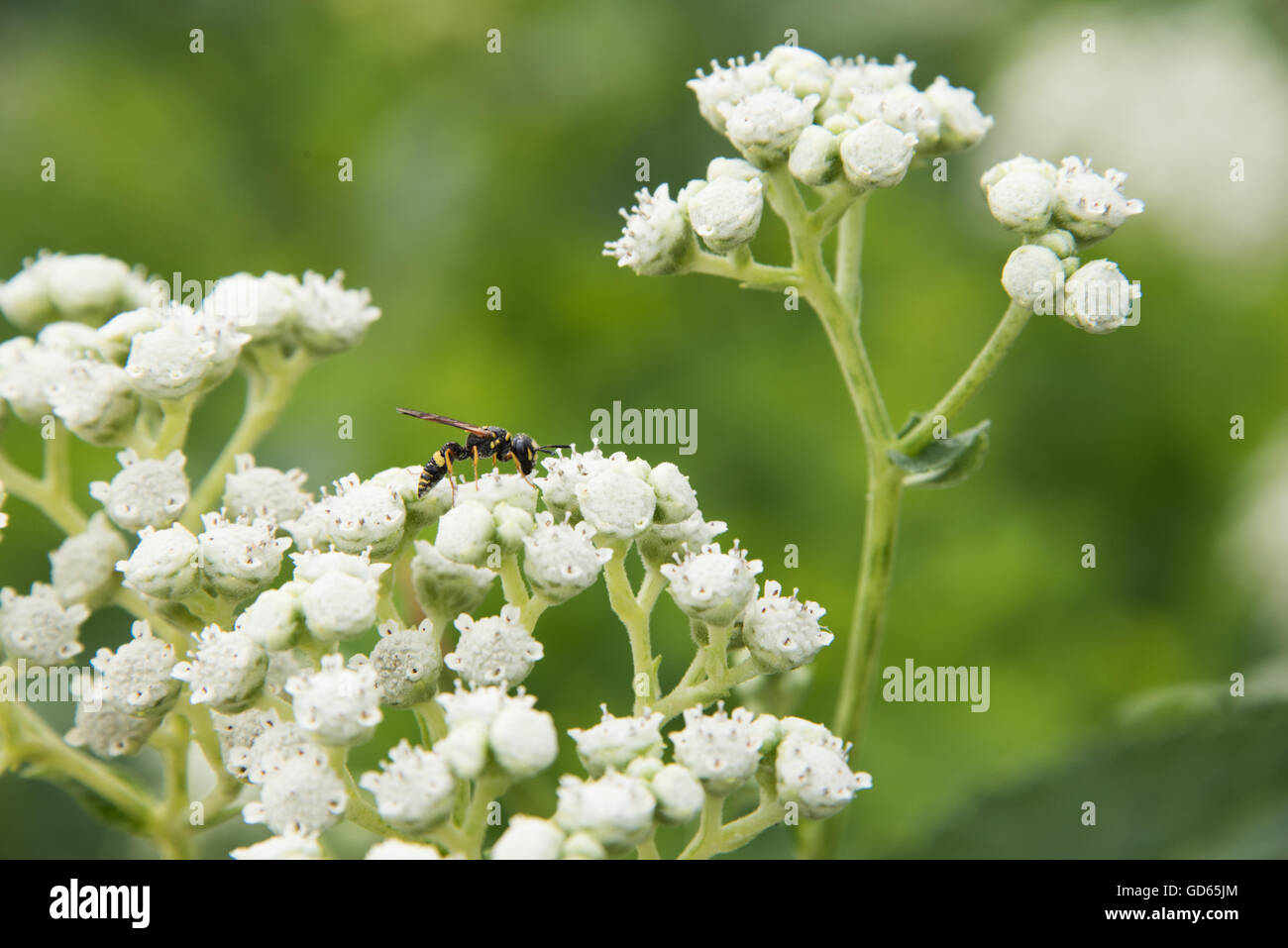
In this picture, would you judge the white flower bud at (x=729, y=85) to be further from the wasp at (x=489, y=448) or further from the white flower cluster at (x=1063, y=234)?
the wasp at (x=489, y=448)

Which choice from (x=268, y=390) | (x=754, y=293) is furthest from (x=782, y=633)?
(x=754, y=293)

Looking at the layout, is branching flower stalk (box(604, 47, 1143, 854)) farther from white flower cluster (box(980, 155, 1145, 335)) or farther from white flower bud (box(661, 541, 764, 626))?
white flower bud (box(661, 541, 764, 626))

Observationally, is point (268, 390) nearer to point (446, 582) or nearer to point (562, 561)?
point (446, 582)

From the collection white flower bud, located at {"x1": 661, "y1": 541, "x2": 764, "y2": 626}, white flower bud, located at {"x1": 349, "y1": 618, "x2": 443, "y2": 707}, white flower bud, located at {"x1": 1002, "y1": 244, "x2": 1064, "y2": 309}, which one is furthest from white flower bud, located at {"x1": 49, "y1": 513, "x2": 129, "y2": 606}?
white flower bud, located at {"x1": 1002, "y1": 244, "x2": 1064, "y2": 309}

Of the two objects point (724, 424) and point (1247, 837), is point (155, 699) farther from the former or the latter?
point (724, 424)

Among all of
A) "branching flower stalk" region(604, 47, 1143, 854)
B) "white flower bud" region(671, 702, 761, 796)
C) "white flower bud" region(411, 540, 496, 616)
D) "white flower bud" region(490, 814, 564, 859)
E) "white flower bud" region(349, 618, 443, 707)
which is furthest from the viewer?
"branching flower stalk" region(604, 47, 1143, 854)
